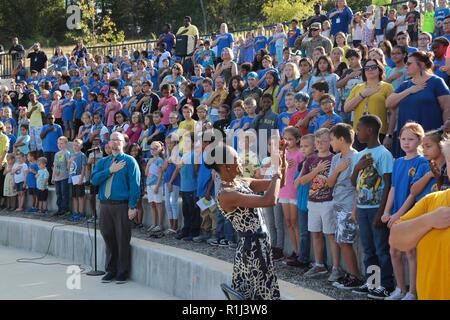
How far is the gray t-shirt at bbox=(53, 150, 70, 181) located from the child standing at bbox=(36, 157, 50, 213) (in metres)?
0.80

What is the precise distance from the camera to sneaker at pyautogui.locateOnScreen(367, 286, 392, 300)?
23.3 feet

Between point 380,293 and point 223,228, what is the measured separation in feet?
12.1

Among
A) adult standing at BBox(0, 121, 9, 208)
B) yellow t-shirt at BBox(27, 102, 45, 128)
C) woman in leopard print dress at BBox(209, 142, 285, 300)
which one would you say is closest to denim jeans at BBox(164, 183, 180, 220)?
woman in leopard print dress at BBox(209, 142, 285, 300)

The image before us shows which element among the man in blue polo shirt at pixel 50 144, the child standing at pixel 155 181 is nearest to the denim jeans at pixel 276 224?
the child standing at pixel 155 181

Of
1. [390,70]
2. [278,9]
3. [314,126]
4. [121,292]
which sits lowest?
[121,292]

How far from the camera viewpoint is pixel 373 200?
7.27m

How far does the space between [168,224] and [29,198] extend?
558cm

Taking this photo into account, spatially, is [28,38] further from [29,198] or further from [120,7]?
[29,198]

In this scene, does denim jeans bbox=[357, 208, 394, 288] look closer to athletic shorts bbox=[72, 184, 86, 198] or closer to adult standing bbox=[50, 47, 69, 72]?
athletic shorts bbox=[72, 184, 86, 198]

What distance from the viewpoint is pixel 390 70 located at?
10.2 metres

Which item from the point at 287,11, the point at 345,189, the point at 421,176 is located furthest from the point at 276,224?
the point at 287,11

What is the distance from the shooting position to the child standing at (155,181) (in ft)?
38.6

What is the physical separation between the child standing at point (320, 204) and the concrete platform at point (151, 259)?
0.74 metres

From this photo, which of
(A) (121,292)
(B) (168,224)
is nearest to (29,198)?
(B) (168,224)
